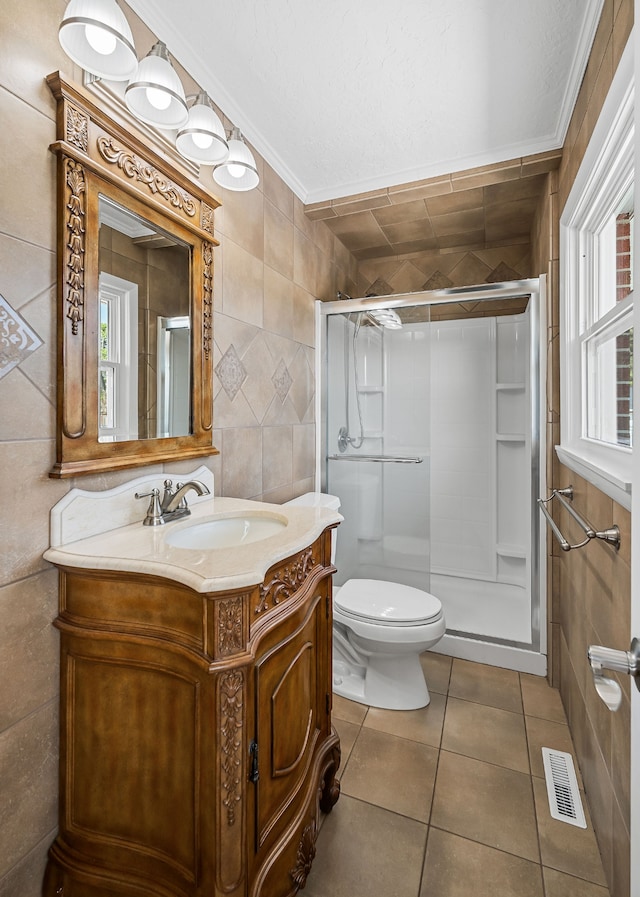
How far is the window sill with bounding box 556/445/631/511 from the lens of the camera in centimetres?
95

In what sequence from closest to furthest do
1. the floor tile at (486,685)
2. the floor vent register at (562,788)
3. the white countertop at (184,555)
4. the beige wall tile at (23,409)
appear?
1. the white countertop at (184,555)
2. the beige wall tile at (23,409)
3. the floor vent register at (562,788)
4. the floor tile at (486,685)

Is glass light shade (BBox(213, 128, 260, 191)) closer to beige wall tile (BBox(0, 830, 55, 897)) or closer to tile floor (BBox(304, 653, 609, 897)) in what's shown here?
beige wall tile (BBox(0, 830, 55, 897))

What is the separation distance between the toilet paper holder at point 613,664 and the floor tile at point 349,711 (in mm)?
1503

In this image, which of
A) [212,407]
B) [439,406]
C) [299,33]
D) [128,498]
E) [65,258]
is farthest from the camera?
[439,406]

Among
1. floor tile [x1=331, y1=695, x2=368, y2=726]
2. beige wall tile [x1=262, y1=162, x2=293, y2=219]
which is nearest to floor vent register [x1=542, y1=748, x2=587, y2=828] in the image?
floor tile [x1=331, y1=695, x2=368, y2=726]

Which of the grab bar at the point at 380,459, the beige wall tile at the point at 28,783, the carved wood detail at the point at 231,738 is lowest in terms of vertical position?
the beige wall tile at the point at 28,783

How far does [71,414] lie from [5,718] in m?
0.69

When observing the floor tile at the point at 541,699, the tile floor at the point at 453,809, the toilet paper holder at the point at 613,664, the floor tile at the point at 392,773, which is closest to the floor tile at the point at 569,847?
the tile floor at the point at 453,809

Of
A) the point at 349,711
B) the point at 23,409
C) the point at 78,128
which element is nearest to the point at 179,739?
the point at 23,409

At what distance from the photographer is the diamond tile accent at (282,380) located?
2098mm

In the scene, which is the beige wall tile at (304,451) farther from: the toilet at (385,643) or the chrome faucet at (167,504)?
the chrome faucet at (167,504)

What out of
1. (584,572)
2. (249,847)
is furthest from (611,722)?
(249,847)

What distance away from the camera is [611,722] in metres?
1.12

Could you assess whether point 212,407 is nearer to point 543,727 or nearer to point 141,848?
point 141,848
